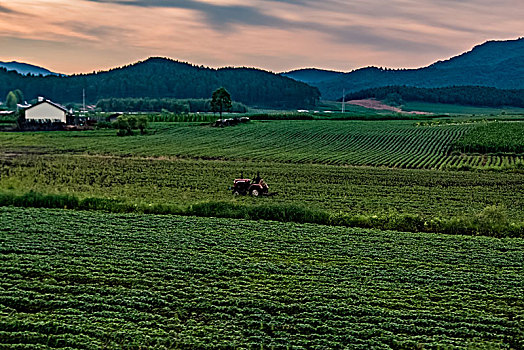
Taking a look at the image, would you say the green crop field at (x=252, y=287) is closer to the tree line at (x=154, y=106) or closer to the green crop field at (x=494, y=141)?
the green crop field at (x=494, y=141)

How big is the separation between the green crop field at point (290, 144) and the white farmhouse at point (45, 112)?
12.1 m

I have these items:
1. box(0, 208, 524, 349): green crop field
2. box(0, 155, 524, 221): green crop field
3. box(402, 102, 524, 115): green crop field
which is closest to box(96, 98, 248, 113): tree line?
box(402, 102, 524, 115): green crop field

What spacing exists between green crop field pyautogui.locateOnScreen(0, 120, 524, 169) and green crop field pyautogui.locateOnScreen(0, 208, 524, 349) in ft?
119

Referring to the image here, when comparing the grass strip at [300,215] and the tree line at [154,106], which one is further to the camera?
the tree line at [154,106]

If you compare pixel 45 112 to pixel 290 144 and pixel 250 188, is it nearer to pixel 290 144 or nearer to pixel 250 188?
pixel 290 144

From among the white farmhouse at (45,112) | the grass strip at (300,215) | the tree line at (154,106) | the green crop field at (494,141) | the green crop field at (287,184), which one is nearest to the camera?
the grass strip at (300,215)

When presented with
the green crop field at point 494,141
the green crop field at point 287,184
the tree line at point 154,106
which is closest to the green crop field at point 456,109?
the tree line at point 154,106

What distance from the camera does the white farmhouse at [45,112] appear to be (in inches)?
3917

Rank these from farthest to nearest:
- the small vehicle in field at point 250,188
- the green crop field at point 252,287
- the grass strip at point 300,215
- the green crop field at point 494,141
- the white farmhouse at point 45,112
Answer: the white farmhouse at point 45,112
the green crop field at point 494,141
the small vehicle in field at point 250,188
the grass strip at point 300,215
the green crop field at point 252,287

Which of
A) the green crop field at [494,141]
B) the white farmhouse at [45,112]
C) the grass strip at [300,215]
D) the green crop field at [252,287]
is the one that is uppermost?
the white farmhouse at [45,112]

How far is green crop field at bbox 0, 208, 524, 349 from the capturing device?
1412cm

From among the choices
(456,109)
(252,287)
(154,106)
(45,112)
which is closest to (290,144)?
(45,112)

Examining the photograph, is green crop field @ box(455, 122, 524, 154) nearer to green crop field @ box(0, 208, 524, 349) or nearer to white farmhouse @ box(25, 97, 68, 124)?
green crop field @ box(0, 208, 524, 349)

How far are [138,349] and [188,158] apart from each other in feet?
164
